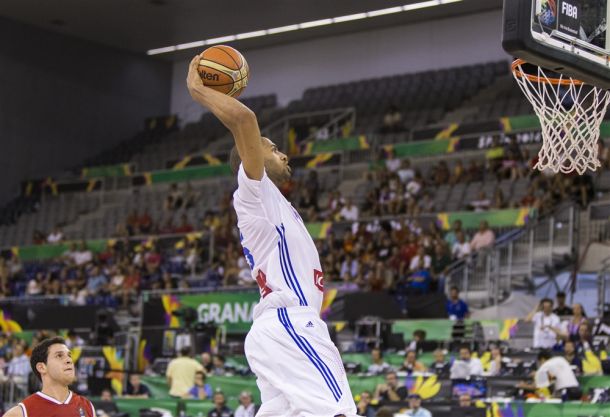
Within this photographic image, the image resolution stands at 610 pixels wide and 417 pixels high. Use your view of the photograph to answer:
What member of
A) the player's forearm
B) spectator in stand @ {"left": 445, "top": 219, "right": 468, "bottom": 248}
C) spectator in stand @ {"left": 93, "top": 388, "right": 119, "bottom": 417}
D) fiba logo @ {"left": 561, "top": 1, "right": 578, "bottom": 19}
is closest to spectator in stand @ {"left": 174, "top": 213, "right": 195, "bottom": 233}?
spectator in stand @ {"left": 445, "top": 219, "right": 468, "bottom": 248}

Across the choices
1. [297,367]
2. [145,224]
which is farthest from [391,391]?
[145,224]

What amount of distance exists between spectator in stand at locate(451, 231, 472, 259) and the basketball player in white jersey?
1627 cm

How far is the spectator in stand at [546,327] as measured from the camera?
17.6 metres

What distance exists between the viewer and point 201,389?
61.3ft

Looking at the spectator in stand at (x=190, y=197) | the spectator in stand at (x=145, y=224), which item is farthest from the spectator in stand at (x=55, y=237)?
the spectator in stand at (x=190, y=197)

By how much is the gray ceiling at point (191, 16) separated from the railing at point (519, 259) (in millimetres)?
9977

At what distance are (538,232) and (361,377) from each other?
266 inches

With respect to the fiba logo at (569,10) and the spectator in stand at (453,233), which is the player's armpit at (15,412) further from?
→ the spectator in stand at (453,233)

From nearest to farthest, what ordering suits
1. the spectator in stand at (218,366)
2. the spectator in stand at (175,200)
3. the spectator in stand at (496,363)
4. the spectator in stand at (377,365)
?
1. the spectator in stand at (496,363)
2. the spectator in stand at (377,365)
3. the spectator in stand at (218,366)
4. the spectator in stand at (175,200)

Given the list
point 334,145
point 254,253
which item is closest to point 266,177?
point 254,253

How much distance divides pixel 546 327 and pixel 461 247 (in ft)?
16.0

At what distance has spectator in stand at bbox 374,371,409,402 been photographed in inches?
648

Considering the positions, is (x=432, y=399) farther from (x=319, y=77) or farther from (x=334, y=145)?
(x=319, y=77)

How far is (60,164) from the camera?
36469 millimetres
